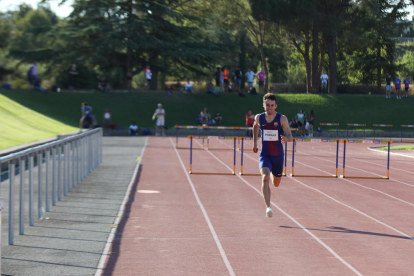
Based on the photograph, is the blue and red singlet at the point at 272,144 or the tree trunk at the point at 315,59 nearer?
the blue and red singlet at the point at 272,144

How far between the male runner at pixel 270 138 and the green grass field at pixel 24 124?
14.1 metres

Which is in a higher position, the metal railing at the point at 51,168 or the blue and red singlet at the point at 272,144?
the blue and red singlet at the point at 272,144

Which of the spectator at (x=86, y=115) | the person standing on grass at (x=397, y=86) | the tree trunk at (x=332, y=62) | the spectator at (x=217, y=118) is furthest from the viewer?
the tree trunk at (x=332, y=62)

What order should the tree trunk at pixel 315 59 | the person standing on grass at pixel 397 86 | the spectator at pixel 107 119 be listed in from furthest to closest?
the tree trunk at pixel 315 59 → the person standing on grass at pixel 397 86 → the spectator at pixel 107 119

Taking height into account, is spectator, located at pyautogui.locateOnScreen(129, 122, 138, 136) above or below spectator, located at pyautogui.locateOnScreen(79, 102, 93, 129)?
below

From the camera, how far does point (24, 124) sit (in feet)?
101

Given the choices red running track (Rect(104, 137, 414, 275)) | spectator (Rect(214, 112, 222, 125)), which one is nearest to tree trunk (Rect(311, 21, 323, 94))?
spectator (Rect(214, 112, 222, 125))

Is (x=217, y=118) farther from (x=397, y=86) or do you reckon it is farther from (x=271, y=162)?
(x=271, y=162)

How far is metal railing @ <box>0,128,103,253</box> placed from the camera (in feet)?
26.4

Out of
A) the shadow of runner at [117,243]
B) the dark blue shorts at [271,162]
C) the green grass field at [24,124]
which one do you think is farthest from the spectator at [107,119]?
the dark blue shorts at [271,162]

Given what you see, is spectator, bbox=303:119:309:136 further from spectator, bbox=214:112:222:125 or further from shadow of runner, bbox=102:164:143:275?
shadow of runner, bbox=102:164:143:275

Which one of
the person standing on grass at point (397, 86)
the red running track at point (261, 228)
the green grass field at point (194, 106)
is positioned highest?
the person standing on grass at point (397, 86)

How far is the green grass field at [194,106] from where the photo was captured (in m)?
40.2

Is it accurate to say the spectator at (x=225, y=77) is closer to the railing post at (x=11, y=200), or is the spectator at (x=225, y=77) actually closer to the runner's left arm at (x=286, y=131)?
the runner's left arm at (x=286, y=131)
